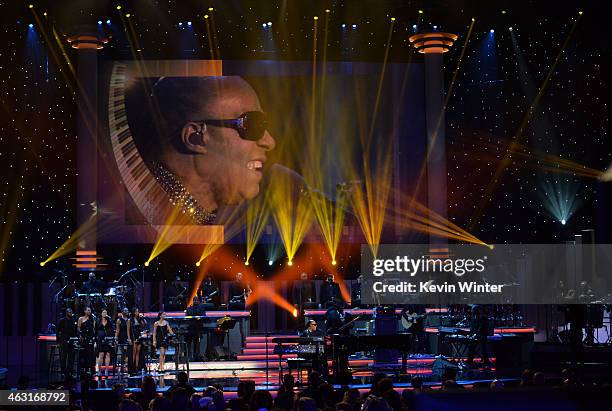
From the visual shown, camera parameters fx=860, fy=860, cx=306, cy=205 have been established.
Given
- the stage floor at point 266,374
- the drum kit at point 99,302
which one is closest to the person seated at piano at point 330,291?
the stage floor at point 266,374

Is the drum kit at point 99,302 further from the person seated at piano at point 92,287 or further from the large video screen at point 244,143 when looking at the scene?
the large video screen at point 244,143

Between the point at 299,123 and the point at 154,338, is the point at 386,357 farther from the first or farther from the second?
the point at 299,123

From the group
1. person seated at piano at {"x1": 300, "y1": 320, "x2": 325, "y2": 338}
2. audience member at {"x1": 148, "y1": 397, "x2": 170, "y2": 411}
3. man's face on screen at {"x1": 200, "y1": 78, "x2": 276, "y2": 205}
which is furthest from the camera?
man's face on screen at {"x1": 200, "y1": 78, "x2": 276, "y2": 205}

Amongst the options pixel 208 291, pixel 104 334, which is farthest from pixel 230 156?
pixel 104 334

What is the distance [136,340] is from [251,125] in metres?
6.33

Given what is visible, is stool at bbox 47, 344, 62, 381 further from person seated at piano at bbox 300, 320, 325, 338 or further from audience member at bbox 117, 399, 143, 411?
audience member at bbox 117, 399, 143, 411

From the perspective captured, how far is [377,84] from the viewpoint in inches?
782

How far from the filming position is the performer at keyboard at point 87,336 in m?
15.3

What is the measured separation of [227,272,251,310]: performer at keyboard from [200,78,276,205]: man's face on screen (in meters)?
1.80

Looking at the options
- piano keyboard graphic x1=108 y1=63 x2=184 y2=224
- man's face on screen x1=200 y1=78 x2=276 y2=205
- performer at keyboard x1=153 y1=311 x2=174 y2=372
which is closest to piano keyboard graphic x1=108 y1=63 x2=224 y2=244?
piano keyboard graphic x1=108 y1=63 x2=184 y2=224

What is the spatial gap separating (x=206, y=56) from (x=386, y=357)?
27.0 ft

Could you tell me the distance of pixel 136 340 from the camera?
1523 cm

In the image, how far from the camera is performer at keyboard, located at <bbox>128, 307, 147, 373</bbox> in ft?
49.8

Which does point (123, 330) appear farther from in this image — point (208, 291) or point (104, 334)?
point (208, 291)
